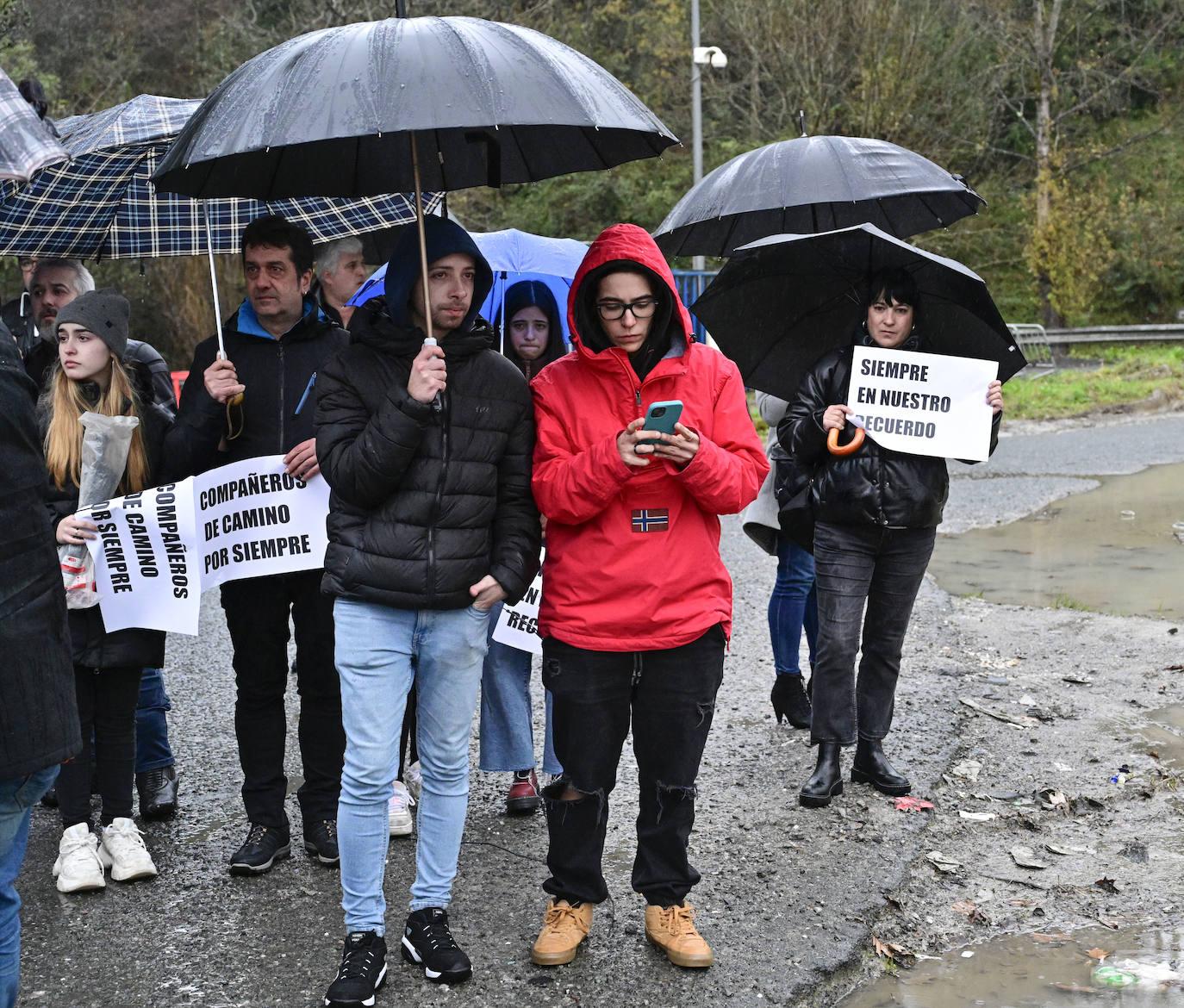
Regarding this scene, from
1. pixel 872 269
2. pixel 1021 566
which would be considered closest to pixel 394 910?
pixel 872 269

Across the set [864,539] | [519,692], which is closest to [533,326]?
[519,692]

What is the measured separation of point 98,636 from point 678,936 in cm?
218

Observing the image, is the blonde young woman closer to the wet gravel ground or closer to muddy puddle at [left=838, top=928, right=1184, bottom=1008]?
the wet gravel ground

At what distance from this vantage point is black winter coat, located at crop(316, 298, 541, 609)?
3.62 metres

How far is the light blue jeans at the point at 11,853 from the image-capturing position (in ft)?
9.03

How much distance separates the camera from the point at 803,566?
591cm

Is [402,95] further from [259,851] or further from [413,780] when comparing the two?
[413,780]

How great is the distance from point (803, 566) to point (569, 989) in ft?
8.71

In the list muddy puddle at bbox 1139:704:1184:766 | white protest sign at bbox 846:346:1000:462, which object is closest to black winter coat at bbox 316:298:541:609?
white protest sign at bbox 846:346:1000:462

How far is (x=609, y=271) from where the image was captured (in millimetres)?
3746

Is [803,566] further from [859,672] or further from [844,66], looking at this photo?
[844,66]

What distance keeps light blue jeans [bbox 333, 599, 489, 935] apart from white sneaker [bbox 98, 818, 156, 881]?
1.08 meters

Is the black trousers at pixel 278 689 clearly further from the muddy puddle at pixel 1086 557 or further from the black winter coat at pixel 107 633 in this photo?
the muddy puddle at pixel 1086 557

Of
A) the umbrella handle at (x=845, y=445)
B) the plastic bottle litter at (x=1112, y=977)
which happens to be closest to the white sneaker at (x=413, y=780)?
the umbrella handle at (x=845, y=445)
